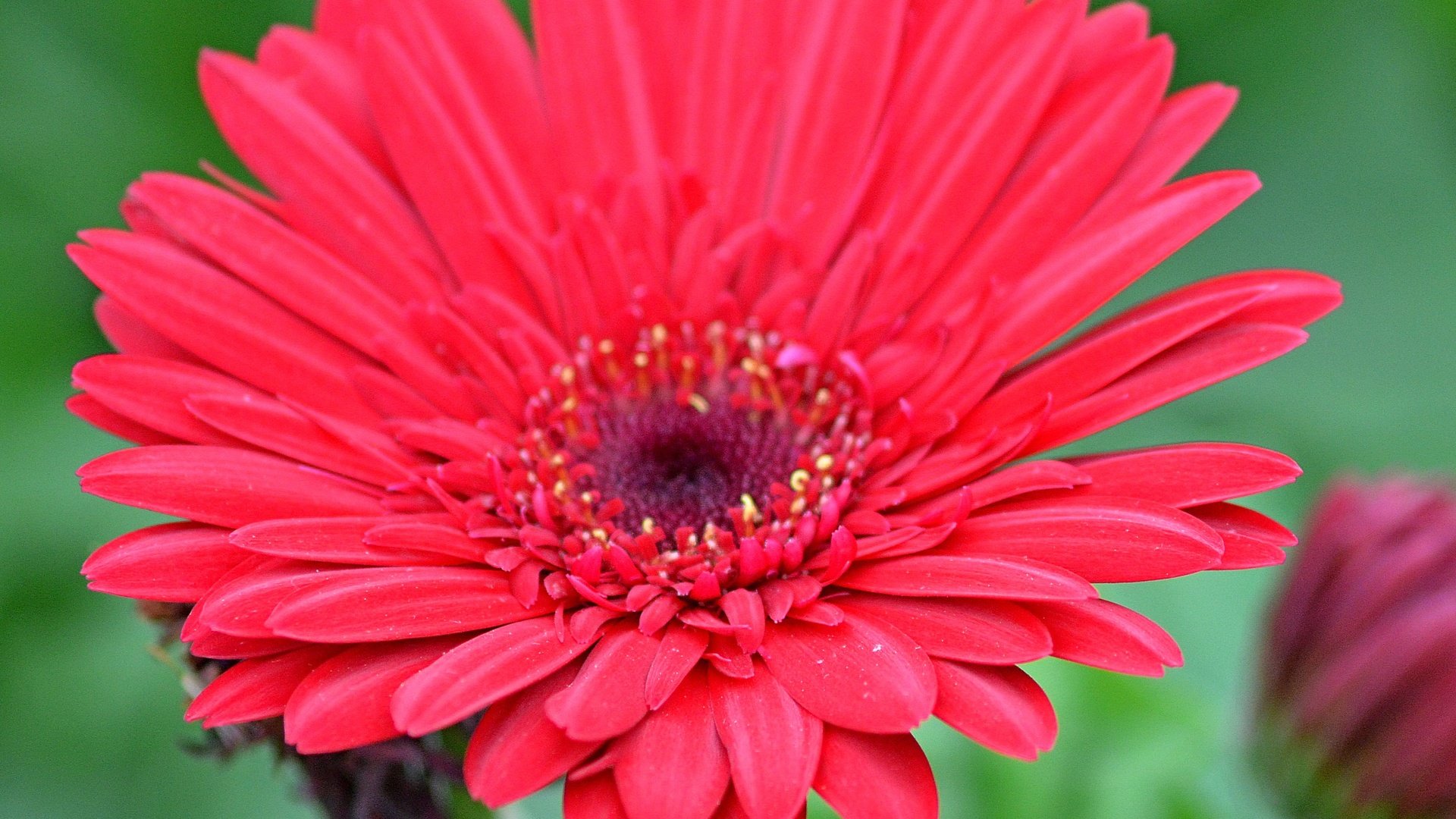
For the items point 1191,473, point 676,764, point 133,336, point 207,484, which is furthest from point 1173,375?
point 133,336

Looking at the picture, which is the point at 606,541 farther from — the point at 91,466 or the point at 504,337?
the point at 91,466

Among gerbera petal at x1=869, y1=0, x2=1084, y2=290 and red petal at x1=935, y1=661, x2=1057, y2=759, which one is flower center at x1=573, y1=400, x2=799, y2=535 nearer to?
gerbera petal at x1=869, y1=0, x2=1084, y2=290

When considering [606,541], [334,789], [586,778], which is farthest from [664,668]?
[606,541]

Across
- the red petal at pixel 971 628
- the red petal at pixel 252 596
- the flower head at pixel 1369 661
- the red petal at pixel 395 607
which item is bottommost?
the flower head at pixel 1369 661

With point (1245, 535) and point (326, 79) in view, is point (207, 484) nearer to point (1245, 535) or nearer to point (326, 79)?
point (326, 79)

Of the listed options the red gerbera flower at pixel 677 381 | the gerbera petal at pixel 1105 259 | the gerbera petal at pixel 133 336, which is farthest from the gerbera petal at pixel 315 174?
the gerbera petal at pixel 1105 259

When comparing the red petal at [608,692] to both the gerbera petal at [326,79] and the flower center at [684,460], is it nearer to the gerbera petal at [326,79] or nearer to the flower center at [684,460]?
the flower center at [684,460]

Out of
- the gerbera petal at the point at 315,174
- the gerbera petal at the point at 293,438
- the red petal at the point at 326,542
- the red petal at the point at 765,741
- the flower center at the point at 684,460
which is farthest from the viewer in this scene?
the flower center at the point at 684,460
